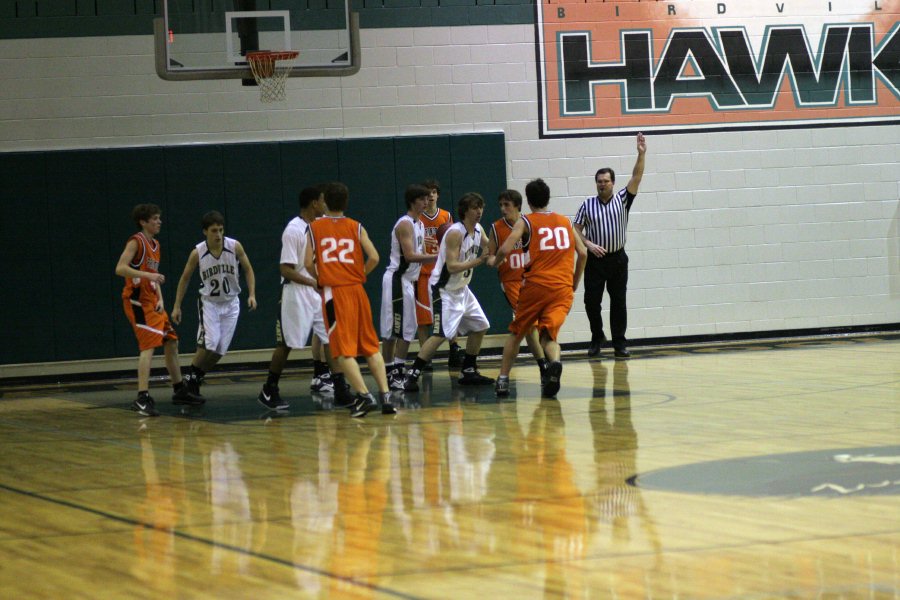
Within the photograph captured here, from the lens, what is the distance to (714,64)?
14734 millimetres

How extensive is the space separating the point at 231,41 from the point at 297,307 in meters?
3.18

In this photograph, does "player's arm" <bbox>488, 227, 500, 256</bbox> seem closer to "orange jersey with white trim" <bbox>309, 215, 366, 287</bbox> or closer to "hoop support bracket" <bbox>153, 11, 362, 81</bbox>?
"orange jersey with white trim" <bbox>309, 215, 366, 287</bbox>

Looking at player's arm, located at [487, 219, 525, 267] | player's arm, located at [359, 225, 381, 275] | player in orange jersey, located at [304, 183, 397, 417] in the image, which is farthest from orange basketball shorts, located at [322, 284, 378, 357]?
player's arm, located at [487, 219, 525, 267]

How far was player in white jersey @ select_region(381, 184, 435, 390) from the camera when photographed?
35.0 feet

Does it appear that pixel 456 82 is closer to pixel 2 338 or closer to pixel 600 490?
pixel 2 338

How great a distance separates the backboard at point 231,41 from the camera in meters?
12.0

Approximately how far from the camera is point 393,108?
46.6 feet

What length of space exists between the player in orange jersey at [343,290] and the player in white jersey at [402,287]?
5.10 ft

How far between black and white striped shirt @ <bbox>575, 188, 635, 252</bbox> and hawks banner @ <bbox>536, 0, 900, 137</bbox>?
1277 millimetres

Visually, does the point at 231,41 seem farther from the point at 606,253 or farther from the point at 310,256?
the point at 606,253

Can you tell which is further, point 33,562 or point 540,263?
point 540,263

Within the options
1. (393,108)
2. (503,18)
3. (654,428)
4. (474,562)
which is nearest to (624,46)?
(503,18)

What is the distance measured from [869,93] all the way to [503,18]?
449 cm

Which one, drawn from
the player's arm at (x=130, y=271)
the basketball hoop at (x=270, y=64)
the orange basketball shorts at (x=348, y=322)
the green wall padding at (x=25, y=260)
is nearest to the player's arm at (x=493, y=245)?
the orange basketball shorts at (x=348, y=322)
